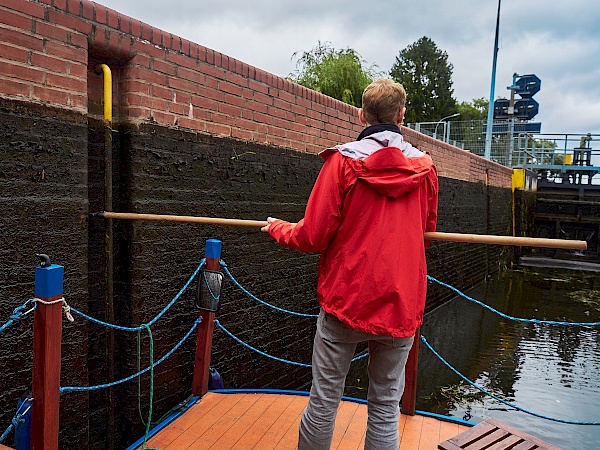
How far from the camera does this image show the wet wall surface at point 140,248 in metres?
2.57

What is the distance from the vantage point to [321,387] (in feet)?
6.82

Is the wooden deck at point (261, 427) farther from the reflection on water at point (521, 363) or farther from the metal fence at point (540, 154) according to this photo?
the metal fence at point (540, 154)

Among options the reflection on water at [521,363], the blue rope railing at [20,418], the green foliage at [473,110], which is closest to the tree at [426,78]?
the green foliage at [473,110]

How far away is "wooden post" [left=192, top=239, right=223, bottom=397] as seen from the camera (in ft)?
11.0

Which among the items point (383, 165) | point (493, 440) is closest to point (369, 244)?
point (383, 165)

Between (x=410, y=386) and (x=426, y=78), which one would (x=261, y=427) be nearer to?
(x=410, y=386)

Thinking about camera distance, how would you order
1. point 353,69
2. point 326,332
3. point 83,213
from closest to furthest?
1. point 326,332
2. point 83,213
3. point 353,69

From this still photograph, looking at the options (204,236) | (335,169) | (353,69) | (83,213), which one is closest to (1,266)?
(83,213)

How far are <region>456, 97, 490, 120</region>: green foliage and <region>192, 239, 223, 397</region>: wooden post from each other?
4709cm

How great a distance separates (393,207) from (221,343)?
2.49 meters

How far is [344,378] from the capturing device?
6.88 ft

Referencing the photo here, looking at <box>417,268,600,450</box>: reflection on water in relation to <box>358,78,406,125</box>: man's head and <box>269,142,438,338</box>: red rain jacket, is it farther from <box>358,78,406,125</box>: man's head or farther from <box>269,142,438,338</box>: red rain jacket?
<box>358,78,406,125</box>: man's head

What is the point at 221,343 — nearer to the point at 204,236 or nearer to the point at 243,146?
the point at 204,236

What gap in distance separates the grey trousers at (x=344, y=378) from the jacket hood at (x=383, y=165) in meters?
0.57
